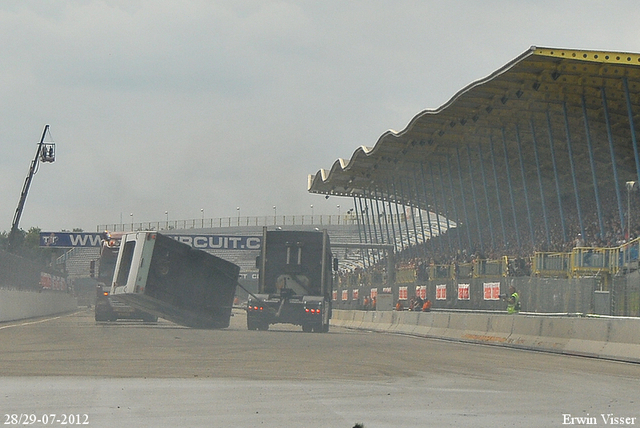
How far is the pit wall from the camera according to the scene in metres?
20.6

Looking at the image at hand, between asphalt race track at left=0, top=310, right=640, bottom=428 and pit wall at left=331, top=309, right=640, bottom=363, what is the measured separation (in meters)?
1.16

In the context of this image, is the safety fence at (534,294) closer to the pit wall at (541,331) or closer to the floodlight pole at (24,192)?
the pit wall at (541,331)

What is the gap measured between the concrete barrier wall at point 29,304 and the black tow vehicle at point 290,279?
14167mm

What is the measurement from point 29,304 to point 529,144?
89.1ft

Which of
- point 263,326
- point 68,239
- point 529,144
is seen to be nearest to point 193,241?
point 68,239

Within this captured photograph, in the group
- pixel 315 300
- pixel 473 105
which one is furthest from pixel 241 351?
pixel 473 105

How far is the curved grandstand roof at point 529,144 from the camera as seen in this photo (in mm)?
38094

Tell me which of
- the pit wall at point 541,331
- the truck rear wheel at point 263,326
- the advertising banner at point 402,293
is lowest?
the pit wall at point 541,331

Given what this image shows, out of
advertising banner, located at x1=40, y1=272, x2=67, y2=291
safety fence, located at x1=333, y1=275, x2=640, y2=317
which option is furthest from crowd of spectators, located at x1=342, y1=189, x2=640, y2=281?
advertising banner, located at x1=40, y1=272, x2=67, y2=291

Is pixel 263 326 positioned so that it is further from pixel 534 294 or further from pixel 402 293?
pixel 534 294

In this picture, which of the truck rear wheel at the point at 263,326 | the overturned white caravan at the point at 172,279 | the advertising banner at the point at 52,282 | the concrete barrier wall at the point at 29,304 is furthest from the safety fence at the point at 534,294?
the advertising banner at the point at 52,282

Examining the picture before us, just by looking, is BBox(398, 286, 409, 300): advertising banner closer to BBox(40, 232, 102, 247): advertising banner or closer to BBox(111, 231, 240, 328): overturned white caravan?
BBox(111, 231, 240, 328): overturned white caravan

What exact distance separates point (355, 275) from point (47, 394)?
45.4 m

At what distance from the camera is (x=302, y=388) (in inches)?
469
